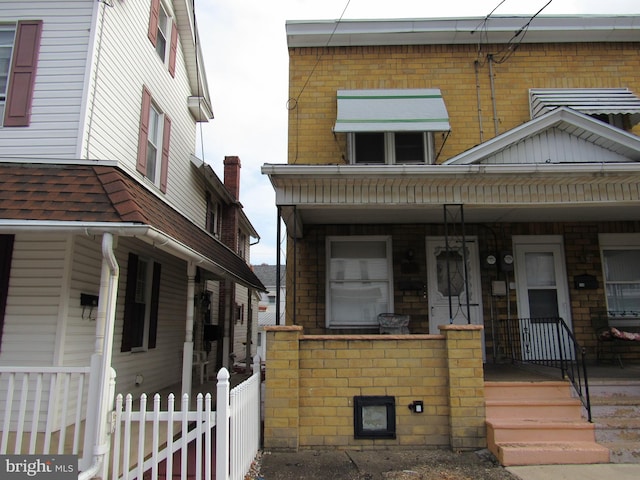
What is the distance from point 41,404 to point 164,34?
811 centimetres

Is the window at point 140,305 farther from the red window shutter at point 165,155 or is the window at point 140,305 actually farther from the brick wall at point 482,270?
the brick wall at point 482,270

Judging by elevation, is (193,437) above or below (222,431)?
below

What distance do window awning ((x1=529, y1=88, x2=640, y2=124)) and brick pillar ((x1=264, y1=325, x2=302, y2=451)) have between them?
6.67 metres

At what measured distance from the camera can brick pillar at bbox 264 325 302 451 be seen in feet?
18.6

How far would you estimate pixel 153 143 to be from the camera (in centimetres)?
941

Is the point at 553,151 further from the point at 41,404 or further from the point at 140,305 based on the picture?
the point at 41,404

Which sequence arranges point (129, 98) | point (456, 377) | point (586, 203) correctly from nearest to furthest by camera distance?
point (456, 377) < point (586, 203) < point (129, 98)

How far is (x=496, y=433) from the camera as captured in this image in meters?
5.45

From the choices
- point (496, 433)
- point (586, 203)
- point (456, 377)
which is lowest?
point (496, 433)

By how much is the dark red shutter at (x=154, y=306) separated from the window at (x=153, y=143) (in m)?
1.79

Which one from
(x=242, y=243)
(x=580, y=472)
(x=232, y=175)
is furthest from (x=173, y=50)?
(x=580, y=472)

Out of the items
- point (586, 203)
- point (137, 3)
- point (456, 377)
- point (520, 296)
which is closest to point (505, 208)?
point (586, 203)

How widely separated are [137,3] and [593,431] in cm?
1002

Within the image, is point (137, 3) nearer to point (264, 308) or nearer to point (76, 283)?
point (76, 283)
